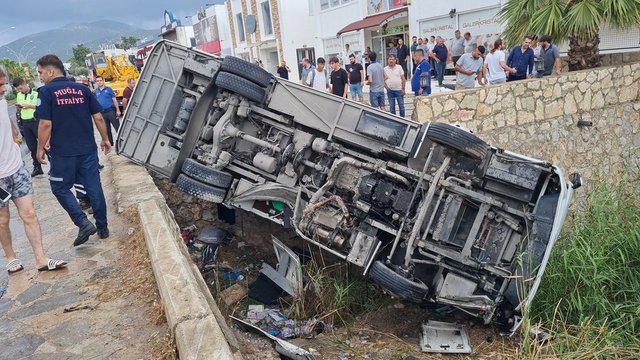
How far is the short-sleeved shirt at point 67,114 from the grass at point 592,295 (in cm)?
438

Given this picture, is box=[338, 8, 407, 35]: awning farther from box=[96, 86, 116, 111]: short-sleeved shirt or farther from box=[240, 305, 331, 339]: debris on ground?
box=[240, 305, 331, 339]: debris on ground

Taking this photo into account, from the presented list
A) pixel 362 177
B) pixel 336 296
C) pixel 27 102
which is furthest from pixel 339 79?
pixel 336 296

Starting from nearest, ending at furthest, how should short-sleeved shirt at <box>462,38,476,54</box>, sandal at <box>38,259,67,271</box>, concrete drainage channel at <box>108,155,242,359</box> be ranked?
concrete drainage channel at <box>108,155,242,359</box>
sandal at <box>38,259,67,271</box>
short-sleeved shirt at <box>462,38,476,54</box>

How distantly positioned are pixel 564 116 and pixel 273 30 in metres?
23.4

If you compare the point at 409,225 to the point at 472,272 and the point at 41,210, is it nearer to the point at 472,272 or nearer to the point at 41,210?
the point at 472,272

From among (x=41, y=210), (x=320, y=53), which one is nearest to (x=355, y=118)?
(x=41, y=210)

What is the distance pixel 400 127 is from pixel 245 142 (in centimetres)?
170

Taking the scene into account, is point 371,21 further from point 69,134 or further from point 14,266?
point 14,266

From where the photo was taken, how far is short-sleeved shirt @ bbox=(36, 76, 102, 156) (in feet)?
14.9

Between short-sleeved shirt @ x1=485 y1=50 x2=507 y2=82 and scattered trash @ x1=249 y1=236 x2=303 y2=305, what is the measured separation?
20.7ft

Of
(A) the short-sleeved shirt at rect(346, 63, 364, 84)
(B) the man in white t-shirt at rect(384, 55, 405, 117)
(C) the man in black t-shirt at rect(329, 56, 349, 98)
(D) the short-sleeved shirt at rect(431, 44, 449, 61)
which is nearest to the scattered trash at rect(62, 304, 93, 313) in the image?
(B) the man in white t-shirt at rect(384, 55, 405, 117)

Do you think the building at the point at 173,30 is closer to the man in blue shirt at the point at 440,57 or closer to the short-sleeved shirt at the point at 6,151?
the man in blue shirt at the point at 440,57

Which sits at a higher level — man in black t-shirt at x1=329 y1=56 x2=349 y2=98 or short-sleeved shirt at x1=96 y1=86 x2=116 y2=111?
man in black t-shirt at x1=329 y1=56 x2=349 y2=98

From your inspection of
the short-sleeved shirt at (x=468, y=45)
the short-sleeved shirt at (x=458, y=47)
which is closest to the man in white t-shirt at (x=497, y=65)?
the short-sleeved shirt at (x=468, y=45)
